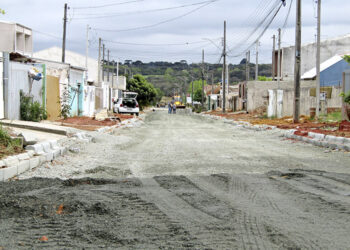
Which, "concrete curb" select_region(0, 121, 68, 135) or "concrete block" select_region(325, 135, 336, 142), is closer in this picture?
"concrete block" select_region(325, 135, 336, 142)

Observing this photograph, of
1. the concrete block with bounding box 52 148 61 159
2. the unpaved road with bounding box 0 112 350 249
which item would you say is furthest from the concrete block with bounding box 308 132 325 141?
the concrete block with bounding box 52 148 61 159

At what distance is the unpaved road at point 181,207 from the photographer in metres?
4.22

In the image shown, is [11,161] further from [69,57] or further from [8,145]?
[69,57]

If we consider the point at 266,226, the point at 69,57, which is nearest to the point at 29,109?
the point at 266,226

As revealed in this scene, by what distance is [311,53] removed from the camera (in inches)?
2237

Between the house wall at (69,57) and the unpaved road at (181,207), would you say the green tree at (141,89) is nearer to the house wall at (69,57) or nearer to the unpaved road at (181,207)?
the house wall at (69,57)

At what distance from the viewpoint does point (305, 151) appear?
13.5 m

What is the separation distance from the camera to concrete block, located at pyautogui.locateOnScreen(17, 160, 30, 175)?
344 inches

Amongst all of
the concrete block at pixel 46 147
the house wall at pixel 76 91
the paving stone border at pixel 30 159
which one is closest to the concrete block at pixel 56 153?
the paving stone border at pixel 30 159

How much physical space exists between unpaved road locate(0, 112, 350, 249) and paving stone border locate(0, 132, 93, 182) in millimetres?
389

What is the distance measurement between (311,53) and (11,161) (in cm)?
5282

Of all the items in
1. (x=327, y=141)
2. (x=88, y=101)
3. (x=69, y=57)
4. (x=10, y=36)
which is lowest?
(x=327, y=141)

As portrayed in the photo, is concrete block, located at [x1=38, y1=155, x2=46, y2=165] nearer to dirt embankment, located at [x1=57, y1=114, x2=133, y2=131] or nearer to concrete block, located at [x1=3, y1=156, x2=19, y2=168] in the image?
concrete block, located at [x1=3, y1=156, x2=19, y2=168]

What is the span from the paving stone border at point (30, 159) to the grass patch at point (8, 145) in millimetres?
230
